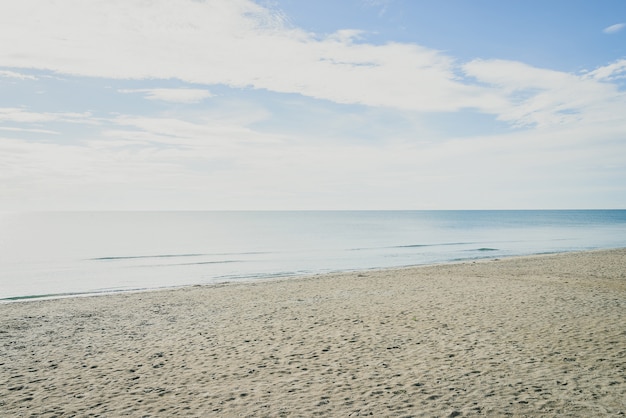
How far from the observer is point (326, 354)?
9812 mm

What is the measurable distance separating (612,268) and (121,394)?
1052 inches

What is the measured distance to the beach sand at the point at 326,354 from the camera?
7156mm

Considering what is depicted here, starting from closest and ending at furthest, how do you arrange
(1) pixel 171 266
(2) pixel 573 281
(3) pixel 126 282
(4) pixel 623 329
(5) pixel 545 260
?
(4) pixel 623 329
(2) pixel 573 281
(3) pixel 126 282
(5) pixel 545 260
(1) pixel 171 266

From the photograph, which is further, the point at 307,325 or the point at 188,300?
the point at 188,300

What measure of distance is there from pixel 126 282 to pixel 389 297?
18183mm

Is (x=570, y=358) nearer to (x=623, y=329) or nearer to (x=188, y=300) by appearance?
(x=623, y=329)

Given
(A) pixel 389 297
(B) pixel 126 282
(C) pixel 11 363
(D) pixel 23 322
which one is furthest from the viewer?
(B) pixel 126 282

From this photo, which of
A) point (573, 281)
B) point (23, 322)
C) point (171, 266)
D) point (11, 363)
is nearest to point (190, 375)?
point (11, 363)

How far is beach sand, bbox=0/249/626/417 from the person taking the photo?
7156mm

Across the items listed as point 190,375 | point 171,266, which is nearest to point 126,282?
point 171,266

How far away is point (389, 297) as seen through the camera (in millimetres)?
17062

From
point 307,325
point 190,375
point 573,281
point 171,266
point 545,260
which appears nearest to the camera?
point 190,375

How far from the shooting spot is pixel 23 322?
1433cm

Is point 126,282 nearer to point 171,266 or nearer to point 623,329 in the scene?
point 171,266
